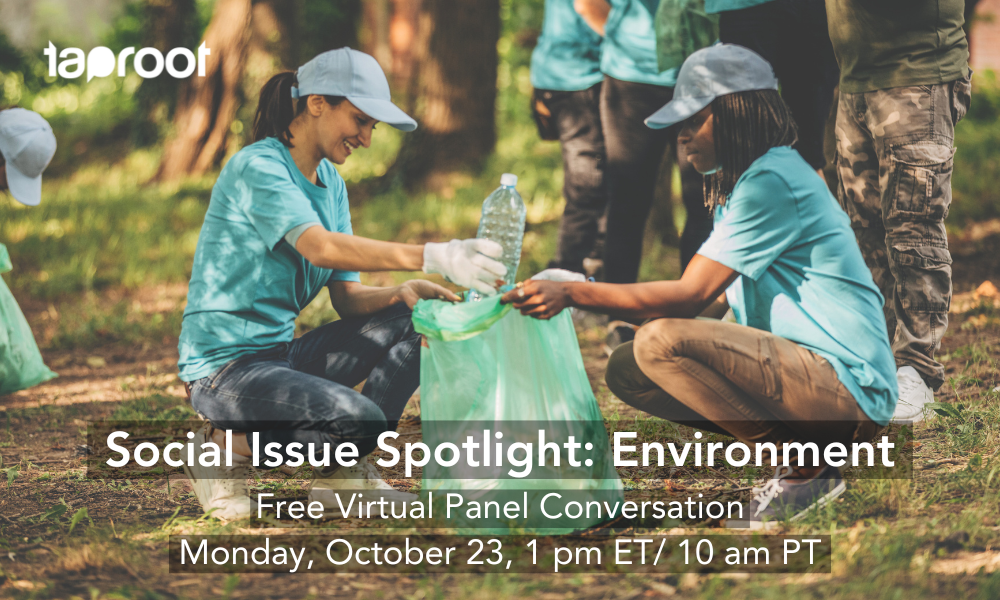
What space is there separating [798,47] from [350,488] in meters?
2.39

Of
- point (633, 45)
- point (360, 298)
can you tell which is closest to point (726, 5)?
point (633, 45)

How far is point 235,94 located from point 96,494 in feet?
24.1

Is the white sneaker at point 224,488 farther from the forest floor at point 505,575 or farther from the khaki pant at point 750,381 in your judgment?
the khaki pant at point 750,381

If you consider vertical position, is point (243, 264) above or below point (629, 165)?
below

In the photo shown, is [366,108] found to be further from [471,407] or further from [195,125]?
[195,125]

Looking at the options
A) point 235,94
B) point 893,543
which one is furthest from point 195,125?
point 893,543

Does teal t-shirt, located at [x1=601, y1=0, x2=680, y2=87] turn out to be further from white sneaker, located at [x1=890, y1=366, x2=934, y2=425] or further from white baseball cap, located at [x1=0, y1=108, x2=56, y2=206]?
white baseball cap, located at [x1=0, y1=108, x2=56, y2=206]

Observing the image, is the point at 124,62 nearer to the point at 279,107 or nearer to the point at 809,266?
the point at 279,107

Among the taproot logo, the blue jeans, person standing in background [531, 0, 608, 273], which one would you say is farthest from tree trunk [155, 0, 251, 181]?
the blue jeans

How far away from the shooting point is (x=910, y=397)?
3.17m

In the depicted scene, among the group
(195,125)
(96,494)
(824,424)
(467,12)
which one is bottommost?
(96,494)

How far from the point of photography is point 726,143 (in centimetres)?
254

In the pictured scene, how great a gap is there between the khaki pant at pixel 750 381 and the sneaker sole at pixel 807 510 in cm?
14

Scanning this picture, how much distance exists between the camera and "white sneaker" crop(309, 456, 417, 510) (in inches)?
104
